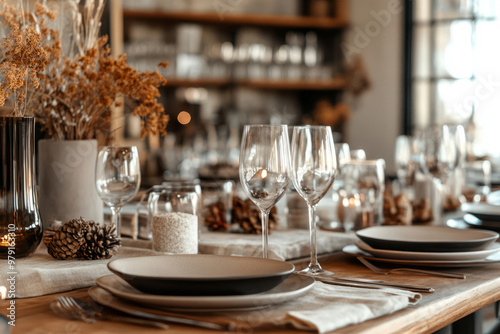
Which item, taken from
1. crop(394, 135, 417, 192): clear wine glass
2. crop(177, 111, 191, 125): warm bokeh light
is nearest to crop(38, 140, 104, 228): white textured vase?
crop(394, 135, 417, 192): clear wine glass

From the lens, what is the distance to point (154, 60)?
4.27m

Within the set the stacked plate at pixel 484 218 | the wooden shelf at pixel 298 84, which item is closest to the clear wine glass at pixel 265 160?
the stacked plate at pixel 484 218

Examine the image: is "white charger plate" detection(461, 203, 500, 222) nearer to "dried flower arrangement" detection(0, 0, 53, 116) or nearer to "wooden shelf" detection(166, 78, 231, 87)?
"dried flower arrangement" detection(0, 0, 53, 116)

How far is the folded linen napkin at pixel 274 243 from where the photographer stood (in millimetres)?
1128

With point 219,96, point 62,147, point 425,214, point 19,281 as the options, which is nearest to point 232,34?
point 219,96

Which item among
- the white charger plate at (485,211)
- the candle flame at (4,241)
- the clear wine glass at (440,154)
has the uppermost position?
the clear wine glass at (440,154)

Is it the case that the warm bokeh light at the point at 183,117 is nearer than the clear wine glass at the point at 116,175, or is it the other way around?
the clear wine glass at the point at 116,175

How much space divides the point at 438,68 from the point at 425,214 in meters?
3.40

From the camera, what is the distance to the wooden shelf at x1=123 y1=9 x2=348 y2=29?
4.42m

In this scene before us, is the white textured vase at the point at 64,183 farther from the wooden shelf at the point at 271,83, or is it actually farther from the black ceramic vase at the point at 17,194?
the wooden shelf at the point at 271,83

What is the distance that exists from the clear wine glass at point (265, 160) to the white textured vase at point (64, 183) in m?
0.39

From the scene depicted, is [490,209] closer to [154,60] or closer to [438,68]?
[154,60]

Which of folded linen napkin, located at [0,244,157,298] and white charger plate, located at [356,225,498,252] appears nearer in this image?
folded linen napkin, located at [0,244,157,298]

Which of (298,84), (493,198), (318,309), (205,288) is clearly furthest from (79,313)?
(298,84)
